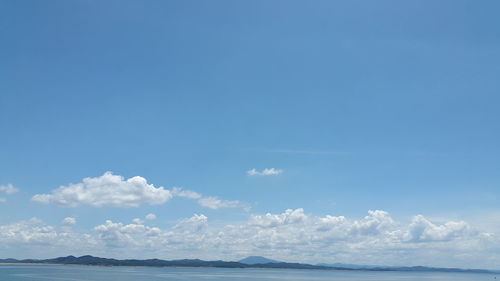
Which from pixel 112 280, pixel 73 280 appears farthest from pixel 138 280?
pixel 73 280

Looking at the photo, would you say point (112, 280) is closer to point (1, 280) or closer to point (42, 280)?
point (42, 280)

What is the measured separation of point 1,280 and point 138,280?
36.6m

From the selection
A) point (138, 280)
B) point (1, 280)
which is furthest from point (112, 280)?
point (1, 280)

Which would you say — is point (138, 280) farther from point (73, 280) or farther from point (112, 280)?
point (73, 280)

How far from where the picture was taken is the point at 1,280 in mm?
124938

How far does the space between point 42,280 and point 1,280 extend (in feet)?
33.6

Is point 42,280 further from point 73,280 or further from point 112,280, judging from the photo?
point 112,280

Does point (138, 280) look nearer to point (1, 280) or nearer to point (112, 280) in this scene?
point (112, 280)

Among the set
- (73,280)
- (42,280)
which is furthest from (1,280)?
(73,280)

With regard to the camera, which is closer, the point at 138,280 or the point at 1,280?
the point at 1,280

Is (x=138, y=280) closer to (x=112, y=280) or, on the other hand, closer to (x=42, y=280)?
(x=112, y=280)

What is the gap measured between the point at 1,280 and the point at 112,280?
2905 cm

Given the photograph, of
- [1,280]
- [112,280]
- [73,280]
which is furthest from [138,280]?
[1,280]

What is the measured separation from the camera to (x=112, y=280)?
429ft
